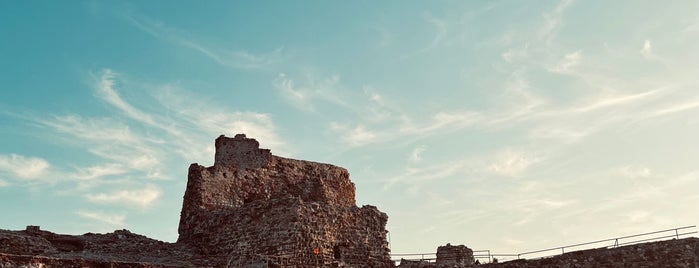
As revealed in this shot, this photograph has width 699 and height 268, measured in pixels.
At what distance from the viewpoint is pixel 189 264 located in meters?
21.0

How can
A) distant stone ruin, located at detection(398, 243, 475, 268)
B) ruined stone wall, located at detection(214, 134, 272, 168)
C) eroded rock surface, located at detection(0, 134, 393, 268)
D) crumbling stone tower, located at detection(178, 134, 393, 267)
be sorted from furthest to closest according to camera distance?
1. ruined stone wall, located at detection(214, 134, 272, 168)
2. distant stone ruin, located at detection(398, 243, 475, 268)
3. crumbling stone tower, located at detection(178, 134, 393, 267)
4. eroded rock surface, located at detection(0, 134, 393, 268)

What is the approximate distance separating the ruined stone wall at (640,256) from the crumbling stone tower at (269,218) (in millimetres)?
6528

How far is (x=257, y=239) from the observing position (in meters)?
22.3

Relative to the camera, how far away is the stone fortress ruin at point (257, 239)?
66.9 feet

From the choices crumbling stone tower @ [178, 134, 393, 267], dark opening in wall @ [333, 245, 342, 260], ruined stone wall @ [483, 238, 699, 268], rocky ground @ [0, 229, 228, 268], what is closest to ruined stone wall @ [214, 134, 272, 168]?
crumbling stone tower @ [178, 134, 393, 267]

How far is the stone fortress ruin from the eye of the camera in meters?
20.4

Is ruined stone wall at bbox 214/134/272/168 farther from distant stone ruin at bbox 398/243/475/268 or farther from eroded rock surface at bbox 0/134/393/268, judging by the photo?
distant stone ruin at bbox 398/243/475/268

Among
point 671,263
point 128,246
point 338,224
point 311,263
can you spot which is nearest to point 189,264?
point 128,246

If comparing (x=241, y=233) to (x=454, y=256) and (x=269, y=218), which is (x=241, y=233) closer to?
(x=269, y=218)

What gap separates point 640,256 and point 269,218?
12.4 meters

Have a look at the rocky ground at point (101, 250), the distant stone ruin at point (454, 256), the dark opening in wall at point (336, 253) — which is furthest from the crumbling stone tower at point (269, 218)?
the distant stone ruin at point (454, 256)

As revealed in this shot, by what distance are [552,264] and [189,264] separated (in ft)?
41.5

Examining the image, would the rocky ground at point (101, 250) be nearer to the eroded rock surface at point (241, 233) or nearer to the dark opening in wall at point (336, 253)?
the eroded rock surface at point (241, 233)

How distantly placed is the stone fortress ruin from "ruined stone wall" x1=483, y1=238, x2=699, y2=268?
0.03 meters
